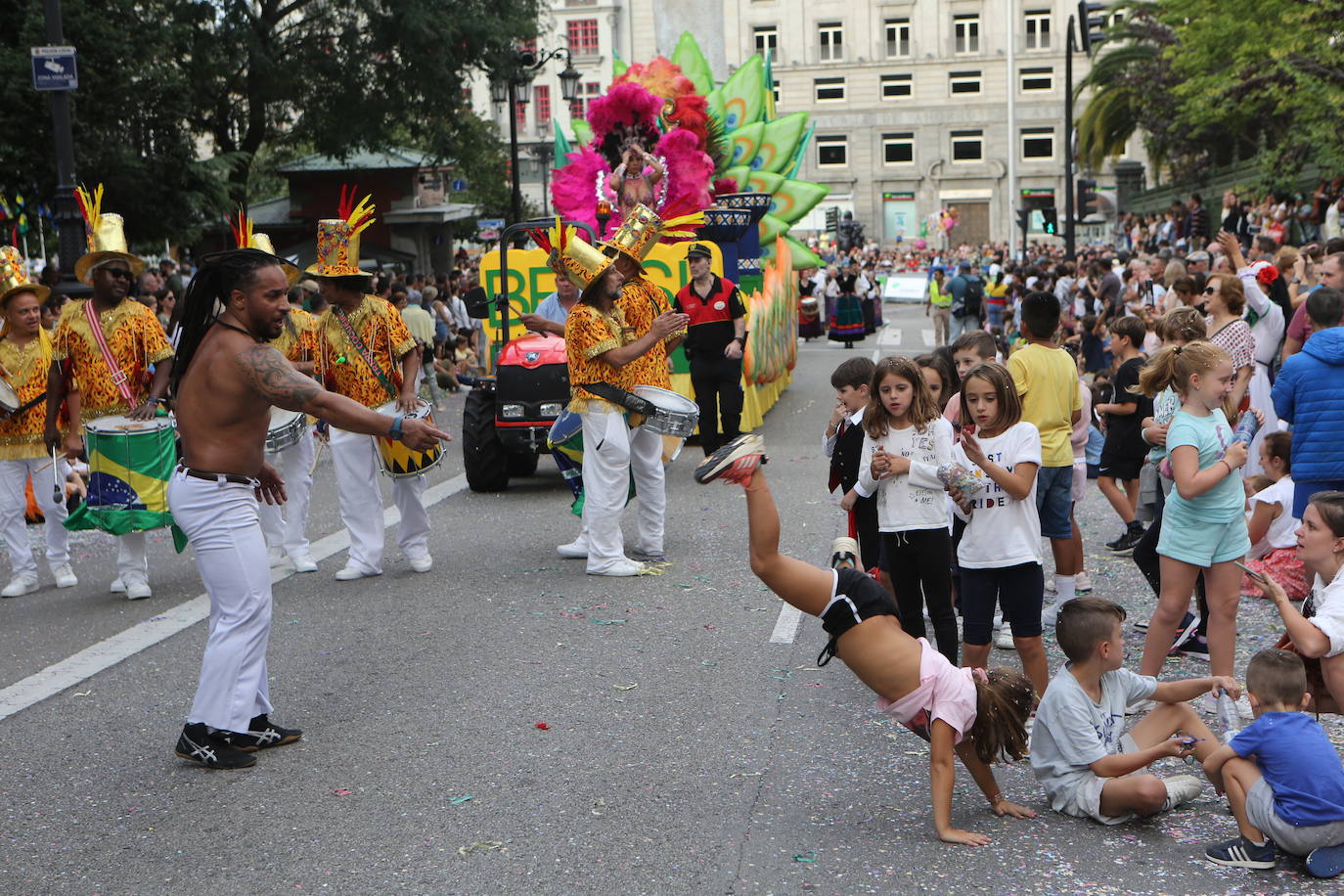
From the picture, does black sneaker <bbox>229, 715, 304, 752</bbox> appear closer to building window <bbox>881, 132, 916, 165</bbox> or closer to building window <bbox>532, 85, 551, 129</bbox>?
building window <bbox>881, 132, 916, 165</bbox>

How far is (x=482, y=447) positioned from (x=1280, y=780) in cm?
836

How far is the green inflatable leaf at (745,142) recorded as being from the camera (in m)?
18.9

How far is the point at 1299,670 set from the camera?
4516 millimetres

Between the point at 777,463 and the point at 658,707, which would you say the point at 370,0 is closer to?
the point at 777,463

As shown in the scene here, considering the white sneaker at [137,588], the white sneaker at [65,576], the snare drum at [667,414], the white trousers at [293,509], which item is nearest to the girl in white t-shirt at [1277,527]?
the snare drum at [667,414]

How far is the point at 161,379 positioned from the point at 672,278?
675 cm

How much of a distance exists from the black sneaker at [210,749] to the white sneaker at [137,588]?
3.16m

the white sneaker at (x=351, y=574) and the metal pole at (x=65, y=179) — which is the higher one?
the metal pole at (x=65, y=179)

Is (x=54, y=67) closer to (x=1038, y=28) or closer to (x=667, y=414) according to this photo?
(x=667, y=414)

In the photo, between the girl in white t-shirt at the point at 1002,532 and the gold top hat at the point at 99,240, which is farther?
the gold top hat at the point at 99,240

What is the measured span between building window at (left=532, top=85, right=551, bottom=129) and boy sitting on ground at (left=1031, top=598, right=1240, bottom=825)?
78.5 m

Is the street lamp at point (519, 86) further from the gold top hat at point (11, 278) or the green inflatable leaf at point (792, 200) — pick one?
the gold top hat at point (11, 278)

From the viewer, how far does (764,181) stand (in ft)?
61.1

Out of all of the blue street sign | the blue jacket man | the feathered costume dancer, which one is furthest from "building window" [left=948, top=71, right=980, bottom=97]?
the blue jacket man
